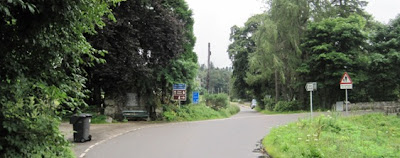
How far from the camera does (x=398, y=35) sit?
31.2 meters

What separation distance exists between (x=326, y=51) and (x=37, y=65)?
32.5 meters

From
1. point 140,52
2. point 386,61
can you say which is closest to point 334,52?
point 386,61

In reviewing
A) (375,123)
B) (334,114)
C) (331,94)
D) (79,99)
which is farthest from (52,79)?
(331,94)

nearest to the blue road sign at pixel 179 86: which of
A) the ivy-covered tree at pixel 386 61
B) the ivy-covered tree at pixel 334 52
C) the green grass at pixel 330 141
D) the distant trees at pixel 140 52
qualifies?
the distant trees at pixel 140 52

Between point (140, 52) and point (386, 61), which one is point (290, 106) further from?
point (140, 52)

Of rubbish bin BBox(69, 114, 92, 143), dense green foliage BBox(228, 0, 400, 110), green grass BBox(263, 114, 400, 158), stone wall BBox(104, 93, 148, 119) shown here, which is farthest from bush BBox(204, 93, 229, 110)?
rubbish bin BBox(69, 114, 92, 143)

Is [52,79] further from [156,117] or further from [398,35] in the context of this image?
[398,35]

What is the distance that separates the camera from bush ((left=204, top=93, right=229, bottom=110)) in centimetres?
3628

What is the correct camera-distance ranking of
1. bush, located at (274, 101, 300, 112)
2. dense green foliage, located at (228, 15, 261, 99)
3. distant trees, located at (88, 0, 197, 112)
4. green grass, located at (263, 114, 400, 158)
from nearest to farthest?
1. green grass, located at (263, 114, 400, 158)
2. distant trees, located at (88, 0, 197, 112)
3. bush, located at (274, 101, 300, 112)
4. dense green foliage, located at (228, 15, 261, 99)

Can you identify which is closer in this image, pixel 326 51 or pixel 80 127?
pixel 80 127

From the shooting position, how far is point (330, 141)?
11.2 meters

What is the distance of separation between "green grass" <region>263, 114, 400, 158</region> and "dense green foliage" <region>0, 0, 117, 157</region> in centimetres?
581

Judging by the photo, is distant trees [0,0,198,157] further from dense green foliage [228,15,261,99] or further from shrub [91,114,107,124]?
dense green foliage [228,15,261,99]

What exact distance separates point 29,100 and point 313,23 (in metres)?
33.7
